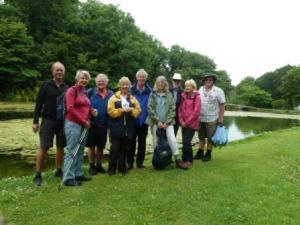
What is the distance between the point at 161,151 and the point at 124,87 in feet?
5.80

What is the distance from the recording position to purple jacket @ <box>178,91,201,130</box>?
10164mm

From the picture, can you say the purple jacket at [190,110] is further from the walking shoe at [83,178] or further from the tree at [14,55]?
the tree at [14,55]

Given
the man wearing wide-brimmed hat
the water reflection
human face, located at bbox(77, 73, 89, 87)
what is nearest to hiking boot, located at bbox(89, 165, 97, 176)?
human face, located at bbox(77, 73, 89, 87)

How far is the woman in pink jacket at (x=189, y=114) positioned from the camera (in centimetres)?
1018

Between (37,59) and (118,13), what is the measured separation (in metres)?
18.3

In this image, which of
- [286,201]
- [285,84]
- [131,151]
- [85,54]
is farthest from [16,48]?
[285,84]

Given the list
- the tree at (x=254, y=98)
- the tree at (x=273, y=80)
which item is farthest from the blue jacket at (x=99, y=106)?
the tree at (x=273, y=80)

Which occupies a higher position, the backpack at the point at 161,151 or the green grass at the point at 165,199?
the backpack at the point at 161,151

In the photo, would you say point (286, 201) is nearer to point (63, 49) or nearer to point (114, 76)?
point (63, 49)

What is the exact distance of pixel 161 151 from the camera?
9.75 metres

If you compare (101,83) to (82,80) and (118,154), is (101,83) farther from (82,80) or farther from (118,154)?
(118,154)

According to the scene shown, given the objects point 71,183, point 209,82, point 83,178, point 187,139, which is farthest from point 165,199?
point 209,82

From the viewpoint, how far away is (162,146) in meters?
9.77

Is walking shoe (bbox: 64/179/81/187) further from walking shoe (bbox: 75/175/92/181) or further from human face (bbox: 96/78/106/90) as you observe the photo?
human face (bbox: 96/78/106/90)
